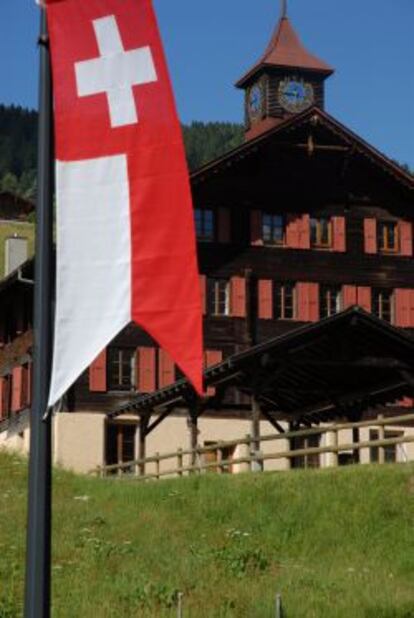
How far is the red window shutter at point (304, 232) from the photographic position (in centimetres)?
4038

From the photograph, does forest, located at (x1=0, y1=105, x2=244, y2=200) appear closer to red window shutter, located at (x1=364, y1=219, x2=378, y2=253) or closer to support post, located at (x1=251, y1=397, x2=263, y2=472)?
red window shutter, located at (x1=364, y1=219, x2=378, y2=253)

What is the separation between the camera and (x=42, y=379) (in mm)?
5891

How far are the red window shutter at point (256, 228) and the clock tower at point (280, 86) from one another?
5787 millimetres

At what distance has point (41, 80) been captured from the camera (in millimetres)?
6129

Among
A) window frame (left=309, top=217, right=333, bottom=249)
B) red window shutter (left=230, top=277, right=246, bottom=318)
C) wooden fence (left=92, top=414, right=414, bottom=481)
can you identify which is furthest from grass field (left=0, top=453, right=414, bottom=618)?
window frame (left=309, top=217, right=333, bottom=249)

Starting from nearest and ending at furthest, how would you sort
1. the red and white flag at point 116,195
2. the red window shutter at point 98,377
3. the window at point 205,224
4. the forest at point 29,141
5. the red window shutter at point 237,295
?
the red and white flag at point 116,195 → the red window shutter at point 98,377 → the red window shutter at point 237,295 → the window at point 205,224 → the forest at point 29,141

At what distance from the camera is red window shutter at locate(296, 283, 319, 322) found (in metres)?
39.9

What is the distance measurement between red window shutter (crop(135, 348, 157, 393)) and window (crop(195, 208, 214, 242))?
153 inches

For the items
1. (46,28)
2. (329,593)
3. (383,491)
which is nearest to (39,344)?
(46,28)

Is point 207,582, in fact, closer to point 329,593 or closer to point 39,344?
point 329,593

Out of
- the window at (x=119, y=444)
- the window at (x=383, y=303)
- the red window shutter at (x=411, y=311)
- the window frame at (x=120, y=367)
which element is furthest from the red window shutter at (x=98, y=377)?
the red window shutter at (x=411, y=311)

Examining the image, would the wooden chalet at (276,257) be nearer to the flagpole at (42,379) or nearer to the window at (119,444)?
the window at (119,444)

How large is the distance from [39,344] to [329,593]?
10283 millimetres

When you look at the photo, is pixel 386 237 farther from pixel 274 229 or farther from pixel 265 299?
pixel 265 299
